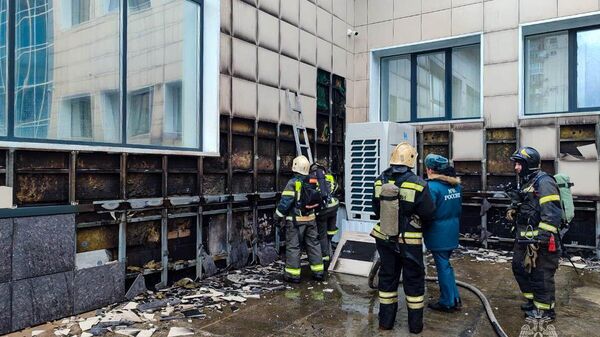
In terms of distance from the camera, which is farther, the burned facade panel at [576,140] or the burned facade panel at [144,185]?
the burned facade panel at [576,140]

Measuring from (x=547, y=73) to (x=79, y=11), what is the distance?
7.62 m

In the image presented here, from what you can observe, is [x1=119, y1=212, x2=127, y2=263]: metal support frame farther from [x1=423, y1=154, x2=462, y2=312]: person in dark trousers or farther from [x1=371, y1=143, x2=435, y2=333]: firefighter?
[x1=423, y1=154, x2=462, y2=312]: person in dark trousers

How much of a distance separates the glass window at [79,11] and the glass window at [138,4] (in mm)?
537

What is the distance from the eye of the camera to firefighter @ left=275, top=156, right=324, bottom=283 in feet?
20.0

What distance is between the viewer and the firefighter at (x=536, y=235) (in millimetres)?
4484

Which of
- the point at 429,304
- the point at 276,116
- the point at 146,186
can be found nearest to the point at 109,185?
the point at 146,186

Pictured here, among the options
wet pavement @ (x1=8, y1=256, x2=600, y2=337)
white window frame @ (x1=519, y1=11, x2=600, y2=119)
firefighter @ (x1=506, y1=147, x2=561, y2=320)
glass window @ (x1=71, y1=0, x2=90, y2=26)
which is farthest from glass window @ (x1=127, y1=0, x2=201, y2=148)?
white window frame @ (x1=519, y1=11, x2=600, y2=119)

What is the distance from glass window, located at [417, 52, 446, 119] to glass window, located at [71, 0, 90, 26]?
658 cm

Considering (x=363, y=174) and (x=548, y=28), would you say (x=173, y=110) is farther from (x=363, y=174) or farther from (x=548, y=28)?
(x=548, y=28)

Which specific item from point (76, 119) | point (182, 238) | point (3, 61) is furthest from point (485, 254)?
point (3, 61)

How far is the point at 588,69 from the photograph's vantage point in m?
7.77

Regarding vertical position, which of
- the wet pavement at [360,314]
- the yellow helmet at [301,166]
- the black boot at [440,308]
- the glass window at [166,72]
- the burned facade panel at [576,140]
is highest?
the glass window at [166,72]

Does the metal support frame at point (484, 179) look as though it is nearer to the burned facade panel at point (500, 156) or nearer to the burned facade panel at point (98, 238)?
the burned facade panel at point (500, 156)

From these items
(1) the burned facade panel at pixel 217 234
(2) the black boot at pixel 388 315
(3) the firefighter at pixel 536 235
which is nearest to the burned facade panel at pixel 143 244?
(1) the burned facade panel at pixel 217 234
